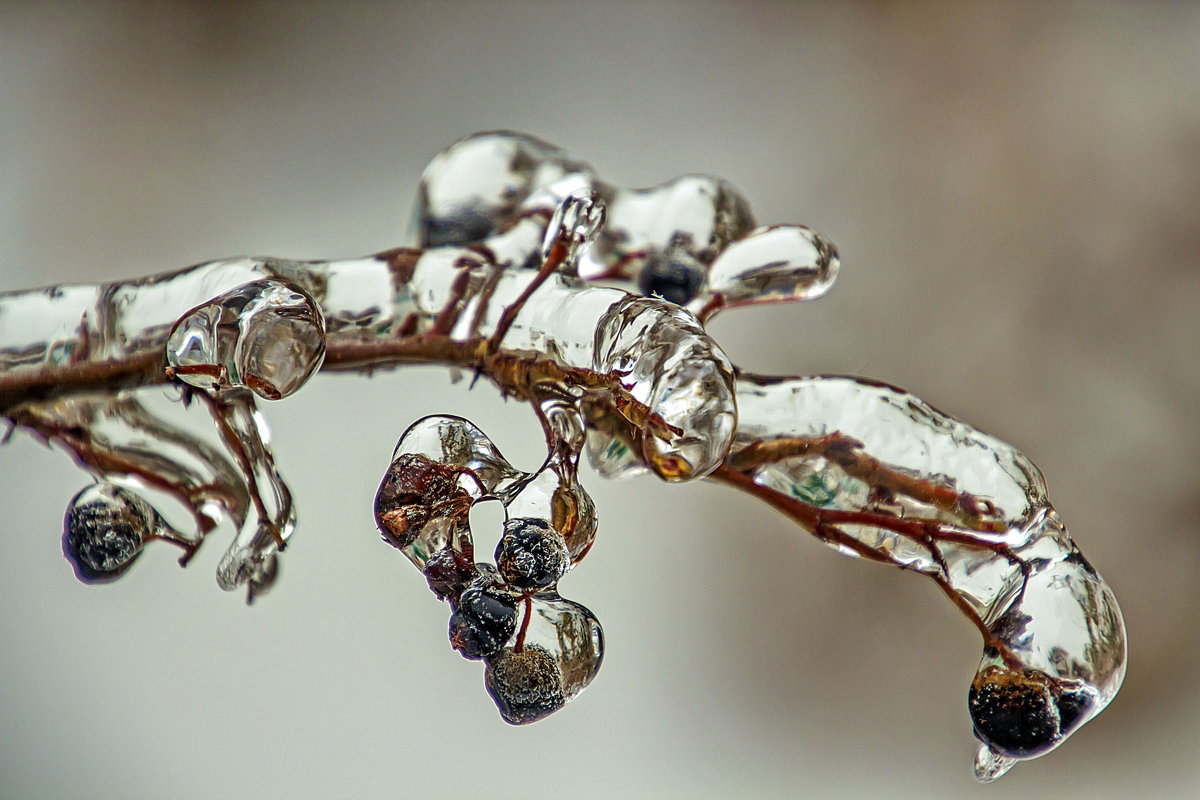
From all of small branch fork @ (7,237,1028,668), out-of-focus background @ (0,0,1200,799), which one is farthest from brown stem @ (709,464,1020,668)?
out-of-focus background @ (0,0,1200,799)

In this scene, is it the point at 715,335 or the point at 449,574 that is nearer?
the point at 449,574

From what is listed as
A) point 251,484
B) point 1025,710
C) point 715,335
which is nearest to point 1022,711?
point 1025,710

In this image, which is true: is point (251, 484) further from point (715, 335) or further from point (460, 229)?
point (715, 335)

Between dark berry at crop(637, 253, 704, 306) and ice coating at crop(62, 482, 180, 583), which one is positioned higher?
dark berry at crop(637, 253, 704, 306)

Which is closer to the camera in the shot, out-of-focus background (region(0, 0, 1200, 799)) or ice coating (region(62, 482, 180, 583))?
ice coating (region(62, 482, 180, 583))

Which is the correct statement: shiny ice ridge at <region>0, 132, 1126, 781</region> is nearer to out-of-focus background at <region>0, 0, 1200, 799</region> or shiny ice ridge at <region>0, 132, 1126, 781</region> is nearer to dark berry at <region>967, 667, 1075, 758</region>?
dark berry at <region>967, 667, 1075, 758</region>

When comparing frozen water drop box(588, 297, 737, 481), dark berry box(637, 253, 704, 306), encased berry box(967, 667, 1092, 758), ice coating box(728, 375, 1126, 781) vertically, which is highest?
dark berry box(637, 253, 704, 306)
